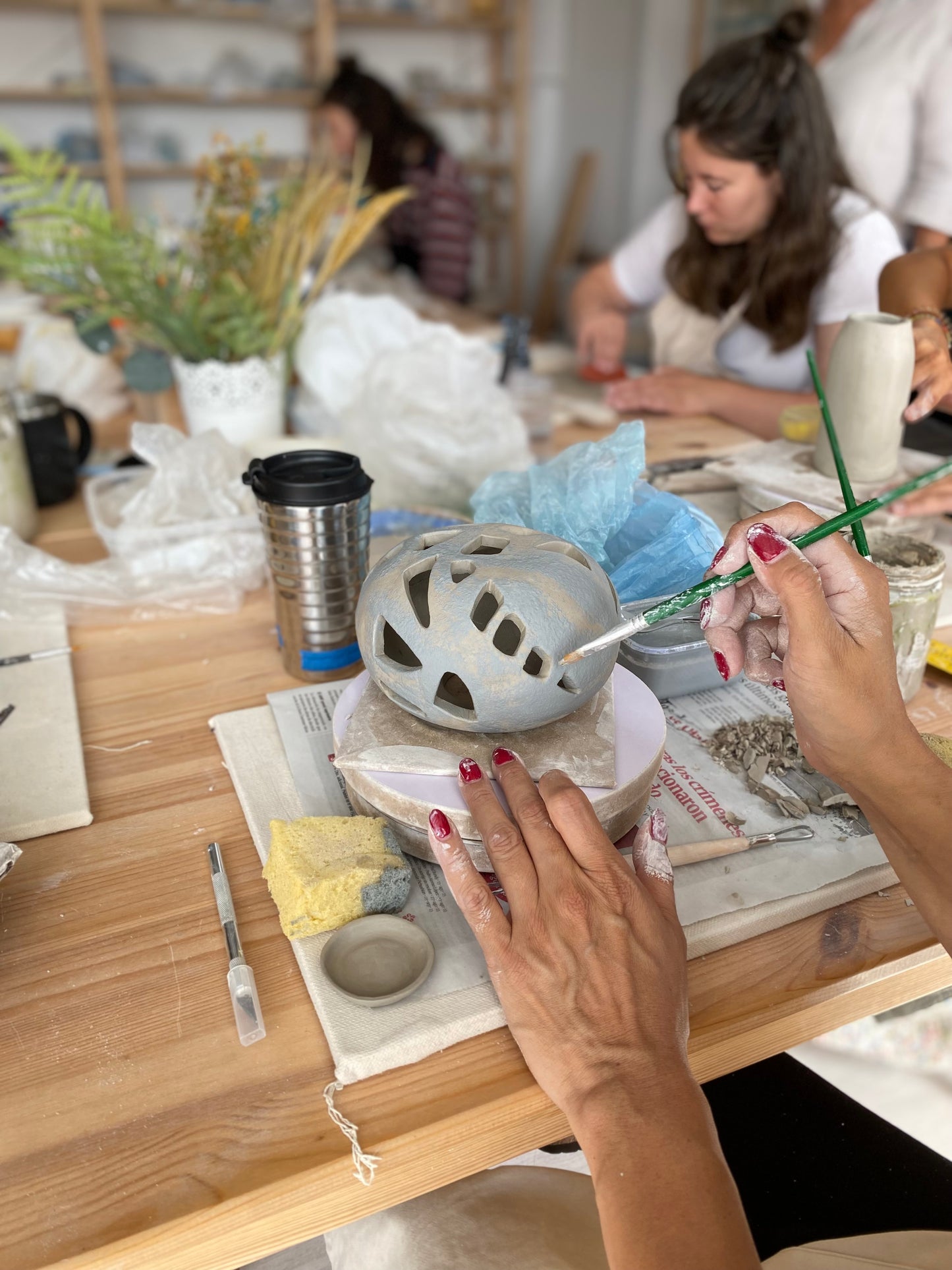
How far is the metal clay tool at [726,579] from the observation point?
686mm

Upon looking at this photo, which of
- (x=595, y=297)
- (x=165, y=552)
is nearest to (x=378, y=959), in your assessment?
(x=165, y=552)

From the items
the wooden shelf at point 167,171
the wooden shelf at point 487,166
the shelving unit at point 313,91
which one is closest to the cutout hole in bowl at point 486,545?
the shelving unit at point 313,91

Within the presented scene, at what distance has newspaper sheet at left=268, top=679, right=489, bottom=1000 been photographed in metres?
0.66

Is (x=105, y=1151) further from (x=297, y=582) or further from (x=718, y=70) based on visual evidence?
(x=718, y=70)

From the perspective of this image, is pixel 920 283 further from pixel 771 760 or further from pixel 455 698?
pixel 455 698

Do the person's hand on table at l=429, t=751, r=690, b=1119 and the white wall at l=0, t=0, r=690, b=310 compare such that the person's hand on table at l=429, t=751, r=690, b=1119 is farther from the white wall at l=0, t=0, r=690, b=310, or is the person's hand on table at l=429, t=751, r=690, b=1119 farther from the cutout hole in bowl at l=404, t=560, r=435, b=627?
the white wall at l=0, t=0, r=690, b=310

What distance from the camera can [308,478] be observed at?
0.97 m

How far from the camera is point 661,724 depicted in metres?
0.79

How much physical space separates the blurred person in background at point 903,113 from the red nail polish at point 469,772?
77.5 inches

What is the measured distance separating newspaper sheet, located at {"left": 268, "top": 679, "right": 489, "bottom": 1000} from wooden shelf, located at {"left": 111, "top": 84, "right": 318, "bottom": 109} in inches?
178

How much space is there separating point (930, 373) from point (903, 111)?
49.2 inches

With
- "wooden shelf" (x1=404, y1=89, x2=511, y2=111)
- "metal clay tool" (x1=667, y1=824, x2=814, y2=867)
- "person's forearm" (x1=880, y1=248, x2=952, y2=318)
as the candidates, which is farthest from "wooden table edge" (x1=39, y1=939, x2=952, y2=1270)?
"wooden shelf" (x1=404, y1=89, x2=511, y2=111)

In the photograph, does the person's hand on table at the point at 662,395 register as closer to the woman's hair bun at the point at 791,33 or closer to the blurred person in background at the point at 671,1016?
the woman's hair bun at the point at 791,33

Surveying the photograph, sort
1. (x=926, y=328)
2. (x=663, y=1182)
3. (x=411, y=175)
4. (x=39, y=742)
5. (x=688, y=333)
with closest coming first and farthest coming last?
(x=663, y=1182) → (x=39, y=742) → (x=926, y=328) → (x=688, y=333) → (x=411, y=175)
